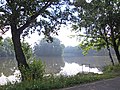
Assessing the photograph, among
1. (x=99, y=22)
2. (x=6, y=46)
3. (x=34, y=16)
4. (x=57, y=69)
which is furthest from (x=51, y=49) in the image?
(x=34, y=16)

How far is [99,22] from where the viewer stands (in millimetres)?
20875

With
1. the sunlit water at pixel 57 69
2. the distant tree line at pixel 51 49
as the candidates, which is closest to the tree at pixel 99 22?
the sunlit water at pixel 57 69

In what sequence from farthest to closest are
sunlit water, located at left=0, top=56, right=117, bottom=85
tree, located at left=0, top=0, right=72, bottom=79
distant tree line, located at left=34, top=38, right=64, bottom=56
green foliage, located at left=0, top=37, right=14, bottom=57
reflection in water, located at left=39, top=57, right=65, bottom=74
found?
distant tree line, located at left=34, top=38, right=64, bottom=56 < reflection in water, located at left=39, top=57, right=65, bottom=74 < green foliage, located at left=0, top=37, right=14, bottom=57 < sunlit water, located at left=0, top=56, right=117, bottom=85 < tree, located at left=0, top=0, right=72, bottom=79

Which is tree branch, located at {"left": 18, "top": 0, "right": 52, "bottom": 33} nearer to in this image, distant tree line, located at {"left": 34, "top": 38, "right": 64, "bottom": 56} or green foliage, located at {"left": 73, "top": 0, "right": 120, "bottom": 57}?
green foliage, located at {"left": 73, "top": 0, "right": 120, "bottom": 57}

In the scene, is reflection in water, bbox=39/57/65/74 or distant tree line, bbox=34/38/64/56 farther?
distant tree line, bbox=34/38/64/56

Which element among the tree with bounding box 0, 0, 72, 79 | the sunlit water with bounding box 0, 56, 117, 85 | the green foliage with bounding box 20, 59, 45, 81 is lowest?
the sunlit water with bounding box 0, 56, 117, 85

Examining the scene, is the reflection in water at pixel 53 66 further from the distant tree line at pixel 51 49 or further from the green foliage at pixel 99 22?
the distant tree line at pixel 51 49

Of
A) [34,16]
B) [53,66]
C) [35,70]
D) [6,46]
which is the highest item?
[6,46]

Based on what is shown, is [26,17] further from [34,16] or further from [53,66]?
[53,66]

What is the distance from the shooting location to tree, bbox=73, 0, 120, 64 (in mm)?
14470

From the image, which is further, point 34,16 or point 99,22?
point 99,22

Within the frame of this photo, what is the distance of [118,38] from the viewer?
24344 mm

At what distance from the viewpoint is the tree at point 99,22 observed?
47.5 feet

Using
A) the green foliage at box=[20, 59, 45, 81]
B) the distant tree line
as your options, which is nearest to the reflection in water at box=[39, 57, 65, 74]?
the green foliage at box=[20, 59, 45, 81]
